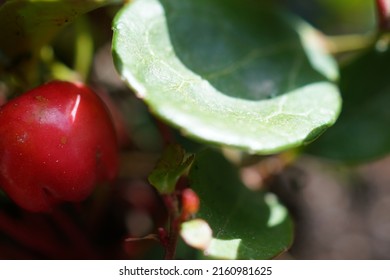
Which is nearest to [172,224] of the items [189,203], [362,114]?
[189,203]

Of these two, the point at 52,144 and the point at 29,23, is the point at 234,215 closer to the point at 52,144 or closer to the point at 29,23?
the point at 52,144

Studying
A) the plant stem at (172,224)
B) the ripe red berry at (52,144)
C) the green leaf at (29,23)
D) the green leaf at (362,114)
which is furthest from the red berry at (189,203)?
the green leaf at (362,114)

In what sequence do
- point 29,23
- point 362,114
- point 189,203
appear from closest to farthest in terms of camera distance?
1. point 189,203
2. point 29,23
3. point 362,114

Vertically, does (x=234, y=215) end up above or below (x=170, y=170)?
below

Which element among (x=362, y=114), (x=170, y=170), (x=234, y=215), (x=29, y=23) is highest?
(x=29, y=23)

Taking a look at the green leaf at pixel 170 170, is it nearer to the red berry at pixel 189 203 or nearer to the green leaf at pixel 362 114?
the red berry at pixel 189 203

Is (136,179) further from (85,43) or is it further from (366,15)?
(366,15)
